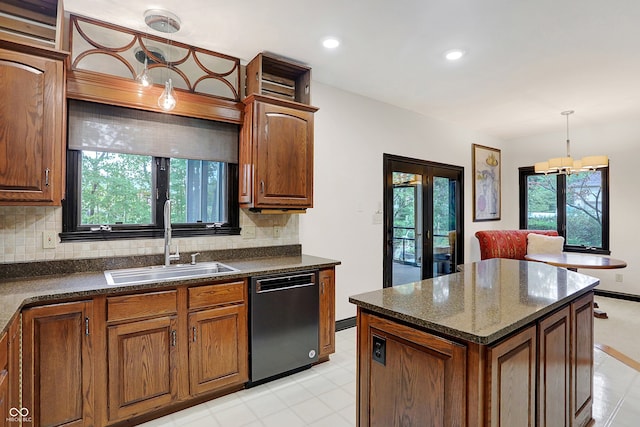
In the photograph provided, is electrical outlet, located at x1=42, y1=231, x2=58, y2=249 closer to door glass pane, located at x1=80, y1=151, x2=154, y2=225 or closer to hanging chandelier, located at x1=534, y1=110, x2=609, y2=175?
A: door glass pane, located at x1=80, y1=151, x2=154, y2=225

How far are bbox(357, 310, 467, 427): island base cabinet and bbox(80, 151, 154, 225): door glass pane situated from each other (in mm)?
1962

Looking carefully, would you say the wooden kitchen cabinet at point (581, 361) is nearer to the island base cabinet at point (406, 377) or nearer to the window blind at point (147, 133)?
the island base cabinet at point (406, 377)

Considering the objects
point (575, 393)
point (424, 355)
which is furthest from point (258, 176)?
point (575, 393)

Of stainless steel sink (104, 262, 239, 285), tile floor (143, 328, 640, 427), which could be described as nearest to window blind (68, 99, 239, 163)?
stainless steel sink (104, 262, 239, 285)

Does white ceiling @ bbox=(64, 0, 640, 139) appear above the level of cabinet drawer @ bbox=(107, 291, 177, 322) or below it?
above

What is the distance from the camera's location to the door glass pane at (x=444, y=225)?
16.2 ft

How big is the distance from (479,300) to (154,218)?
2.35m

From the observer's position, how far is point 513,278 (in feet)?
7.09

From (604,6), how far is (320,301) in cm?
282

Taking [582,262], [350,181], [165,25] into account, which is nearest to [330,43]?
[165,25]

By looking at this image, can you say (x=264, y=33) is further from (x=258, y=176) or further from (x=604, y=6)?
(x=604, y=6)

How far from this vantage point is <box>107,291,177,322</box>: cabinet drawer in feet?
6.47

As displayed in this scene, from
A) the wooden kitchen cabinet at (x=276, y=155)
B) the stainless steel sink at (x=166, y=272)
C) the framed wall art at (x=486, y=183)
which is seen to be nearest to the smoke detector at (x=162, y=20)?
the wooden kitchen cabinet at (x=276, y=155)

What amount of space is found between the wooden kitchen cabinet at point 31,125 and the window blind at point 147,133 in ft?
0.93
